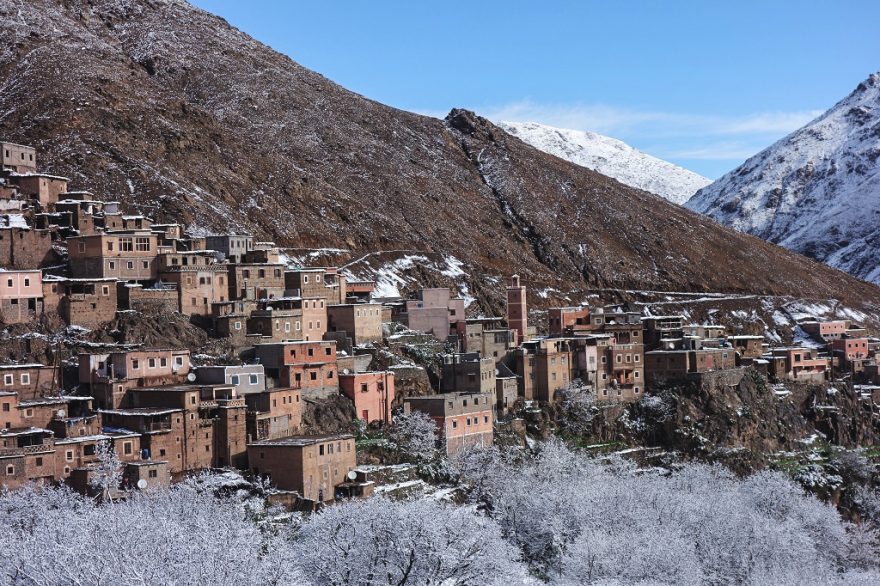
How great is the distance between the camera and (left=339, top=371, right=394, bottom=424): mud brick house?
7700cm

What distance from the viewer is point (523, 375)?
299 ft

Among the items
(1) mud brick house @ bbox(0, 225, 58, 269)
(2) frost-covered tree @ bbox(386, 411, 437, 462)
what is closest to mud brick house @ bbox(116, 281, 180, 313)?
(1) mud brick house @ bbox(0, 225, 58, 269)

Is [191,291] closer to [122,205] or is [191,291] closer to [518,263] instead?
[122,205]

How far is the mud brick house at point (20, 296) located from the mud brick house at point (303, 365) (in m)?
13.7

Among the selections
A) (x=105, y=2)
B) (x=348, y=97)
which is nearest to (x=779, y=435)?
(x=348, y=97)

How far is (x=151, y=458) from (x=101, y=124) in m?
66.5

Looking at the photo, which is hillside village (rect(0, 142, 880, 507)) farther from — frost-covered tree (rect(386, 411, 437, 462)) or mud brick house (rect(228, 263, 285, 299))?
frost-covered tree (rect(386, 411, 437, 462))

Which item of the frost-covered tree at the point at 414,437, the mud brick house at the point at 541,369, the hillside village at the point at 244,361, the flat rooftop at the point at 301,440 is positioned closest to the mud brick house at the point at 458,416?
the hillside village at the point at 244,361

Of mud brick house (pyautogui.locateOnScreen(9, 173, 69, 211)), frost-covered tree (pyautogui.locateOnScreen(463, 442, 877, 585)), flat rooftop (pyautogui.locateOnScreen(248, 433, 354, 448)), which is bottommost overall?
frost-covered tree (pyautogui.locateOnScreen(463, 442, 877, 585))

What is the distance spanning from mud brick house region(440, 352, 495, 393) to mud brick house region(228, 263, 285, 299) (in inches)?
522

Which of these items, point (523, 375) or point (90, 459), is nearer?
point (90, 459)

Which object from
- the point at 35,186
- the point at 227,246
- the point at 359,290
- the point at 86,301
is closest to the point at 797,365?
the point at 359,290

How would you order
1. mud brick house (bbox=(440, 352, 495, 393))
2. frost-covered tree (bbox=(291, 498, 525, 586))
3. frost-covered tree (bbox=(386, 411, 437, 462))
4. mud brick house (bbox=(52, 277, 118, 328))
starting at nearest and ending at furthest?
frost-covered tree (bbox=(291, 498, 525, 586)) < mud brick house (bbox=(52, 277, 118, 328)) < frost-covered tree (bbox=(386, 411, 437, 462)) < mud brick house (bbox=(440, 352, 495, 393))

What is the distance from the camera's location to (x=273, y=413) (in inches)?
2751
